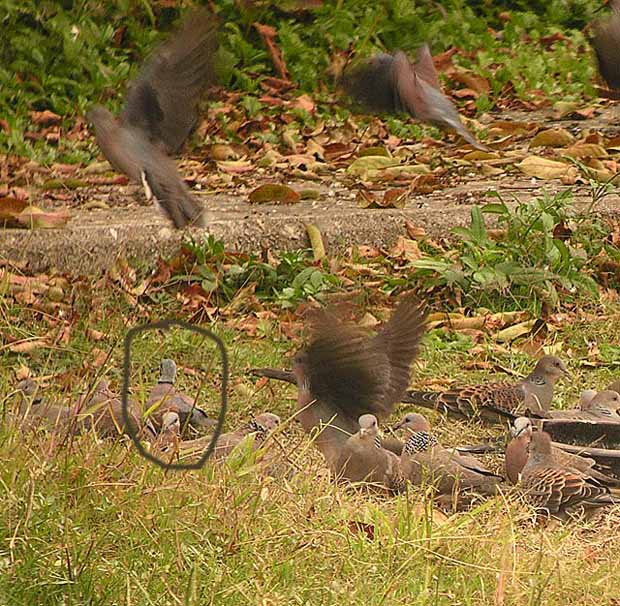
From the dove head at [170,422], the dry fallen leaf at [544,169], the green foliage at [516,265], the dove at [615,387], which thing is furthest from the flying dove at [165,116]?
the dry fallen leaf at [544,169]

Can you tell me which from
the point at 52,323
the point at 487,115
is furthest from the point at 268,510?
the point at 487,115

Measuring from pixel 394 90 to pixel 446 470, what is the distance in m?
1.29

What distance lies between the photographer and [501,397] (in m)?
4.47

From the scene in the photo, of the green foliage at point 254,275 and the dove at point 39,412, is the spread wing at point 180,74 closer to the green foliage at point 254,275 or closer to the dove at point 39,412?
the dove at point 39,412

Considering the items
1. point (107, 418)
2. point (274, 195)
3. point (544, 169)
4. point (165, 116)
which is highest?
point (165, 116)

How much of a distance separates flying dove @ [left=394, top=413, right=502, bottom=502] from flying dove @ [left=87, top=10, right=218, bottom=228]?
1202 mm

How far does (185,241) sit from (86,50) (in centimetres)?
286

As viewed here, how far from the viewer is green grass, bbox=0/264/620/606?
2648 mm

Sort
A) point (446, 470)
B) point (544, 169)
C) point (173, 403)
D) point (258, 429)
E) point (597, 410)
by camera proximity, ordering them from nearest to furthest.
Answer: point (446, 470) → point (258, 429) → point (173, 403) → point (597, 410) → point (544, 169)

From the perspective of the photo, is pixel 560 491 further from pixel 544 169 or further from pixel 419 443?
pixel 544 169

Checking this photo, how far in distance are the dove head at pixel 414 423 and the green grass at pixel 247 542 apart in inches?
25.8

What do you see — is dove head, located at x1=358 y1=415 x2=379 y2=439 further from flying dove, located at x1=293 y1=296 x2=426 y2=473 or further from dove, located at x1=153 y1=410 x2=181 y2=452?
dove, located at x1=153 y1=410 x2=181 y2=452

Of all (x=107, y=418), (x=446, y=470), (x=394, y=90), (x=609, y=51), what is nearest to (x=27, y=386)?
(x=107, y=418)

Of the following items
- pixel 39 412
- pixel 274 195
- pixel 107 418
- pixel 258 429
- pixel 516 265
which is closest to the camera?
pixel 39 412
